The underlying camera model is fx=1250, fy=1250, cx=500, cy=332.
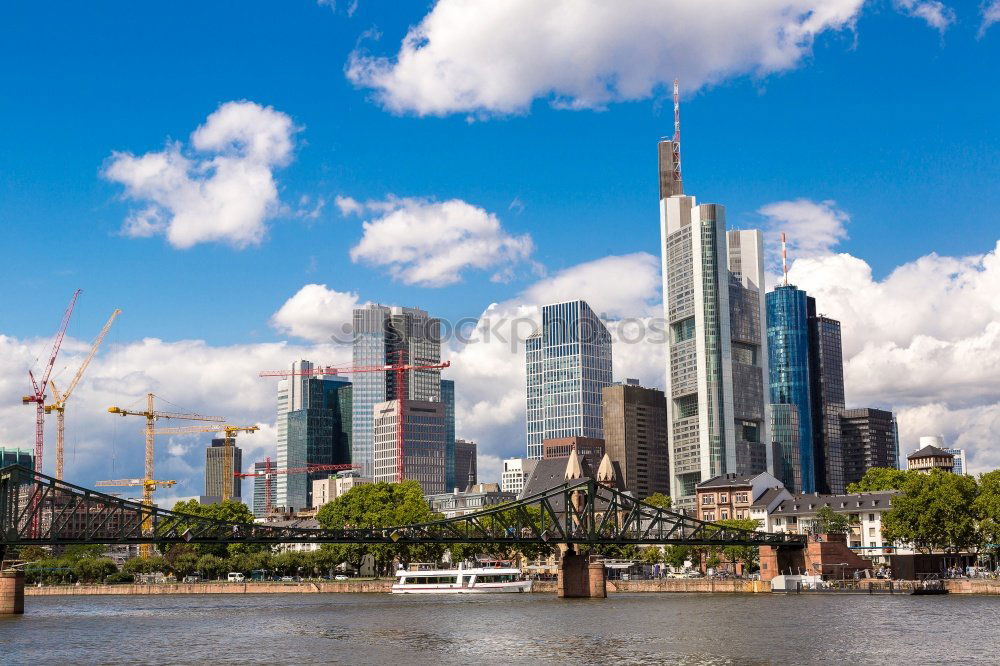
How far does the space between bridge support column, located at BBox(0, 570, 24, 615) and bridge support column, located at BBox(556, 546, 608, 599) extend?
175 ft

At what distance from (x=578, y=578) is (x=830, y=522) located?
54529 millimetres

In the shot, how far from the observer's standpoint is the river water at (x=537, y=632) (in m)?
67.9

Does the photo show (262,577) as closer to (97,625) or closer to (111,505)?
(111,505)

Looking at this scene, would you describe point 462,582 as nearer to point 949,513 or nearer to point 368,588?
point 368,588

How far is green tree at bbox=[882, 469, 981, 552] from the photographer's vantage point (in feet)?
443

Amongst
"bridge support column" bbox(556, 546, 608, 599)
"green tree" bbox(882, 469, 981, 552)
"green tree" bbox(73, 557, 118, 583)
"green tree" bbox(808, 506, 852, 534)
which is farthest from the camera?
Answer: "green tree" bbox(73, 557, 118, 583)

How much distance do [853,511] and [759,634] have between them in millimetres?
111238

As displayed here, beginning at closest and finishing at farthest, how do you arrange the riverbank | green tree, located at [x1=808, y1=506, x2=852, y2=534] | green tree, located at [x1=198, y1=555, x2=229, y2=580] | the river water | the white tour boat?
the river water
the riverbank
the white tour boat
green tree, located at [x1=808, y1=506, x2=852, y2=534]
green tree, located at [x1=198, y1=555, x2=229, y2=580]

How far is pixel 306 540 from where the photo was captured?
12194cm

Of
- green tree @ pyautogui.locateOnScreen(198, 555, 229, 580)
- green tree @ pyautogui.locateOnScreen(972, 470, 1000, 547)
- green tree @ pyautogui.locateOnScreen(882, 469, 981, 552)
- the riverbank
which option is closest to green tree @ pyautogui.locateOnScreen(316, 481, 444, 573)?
the riverbank

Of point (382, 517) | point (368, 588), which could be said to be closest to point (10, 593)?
point (368, 588)

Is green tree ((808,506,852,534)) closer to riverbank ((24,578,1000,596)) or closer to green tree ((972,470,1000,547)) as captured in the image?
green tree ((972,470,1000,547))

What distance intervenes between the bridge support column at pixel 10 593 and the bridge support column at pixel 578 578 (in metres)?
53.4

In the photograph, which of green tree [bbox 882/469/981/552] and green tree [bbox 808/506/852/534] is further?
green tree [bbox 808/506/852/534]
